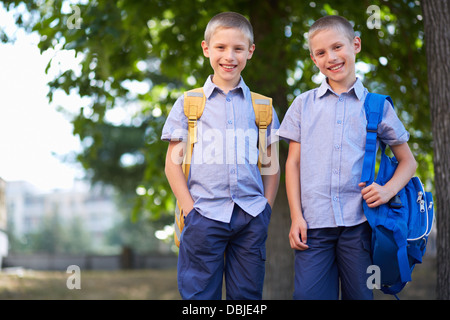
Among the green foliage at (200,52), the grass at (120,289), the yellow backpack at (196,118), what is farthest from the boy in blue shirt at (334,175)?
the grass at (120,289)

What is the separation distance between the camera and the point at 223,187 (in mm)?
2428

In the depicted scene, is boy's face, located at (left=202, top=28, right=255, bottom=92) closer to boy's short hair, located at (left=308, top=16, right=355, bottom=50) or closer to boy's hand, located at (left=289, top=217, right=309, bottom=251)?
boy's short hair, located at (left=308, top=16, right=355, bottom=50)

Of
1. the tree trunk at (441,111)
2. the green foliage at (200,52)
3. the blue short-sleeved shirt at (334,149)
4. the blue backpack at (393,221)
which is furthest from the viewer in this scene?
the green foliage at (200,52)

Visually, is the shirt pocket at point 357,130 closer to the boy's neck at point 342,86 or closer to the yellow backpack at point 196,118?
the boy's neck at point 342,86

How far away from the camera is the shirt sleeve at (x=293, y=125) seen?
2.55 m

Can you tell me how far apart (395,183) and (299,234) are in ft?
1.71

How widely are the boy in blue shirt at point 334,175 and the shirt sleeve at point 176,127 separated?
1.62 feet

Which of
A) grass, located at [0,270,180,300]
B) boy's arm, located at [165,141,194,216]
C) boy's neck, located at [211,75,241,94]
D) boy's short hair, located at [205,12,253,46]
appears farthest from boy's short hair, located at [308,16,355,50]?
grass, located at [0,270,180,300]

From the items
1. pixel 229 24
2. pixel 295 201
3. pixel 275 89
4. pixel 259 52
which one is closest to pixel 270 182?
pixel 295 201

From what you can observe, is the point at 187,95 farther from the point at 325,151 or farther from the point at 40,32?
the point at 40,32

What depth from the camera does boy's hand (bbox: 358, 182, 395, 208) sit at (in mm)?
2342

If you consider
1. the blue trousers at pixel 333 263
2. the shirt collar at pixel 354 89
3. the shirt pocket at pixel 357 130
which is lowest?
the blue trousers at pixel 333 263

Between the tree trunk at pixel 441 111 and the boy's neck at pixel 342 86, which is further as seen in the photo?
the tree trunk at pixel 441 111

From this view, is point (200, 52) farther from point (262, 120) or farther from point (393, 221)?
point (393, 221)
